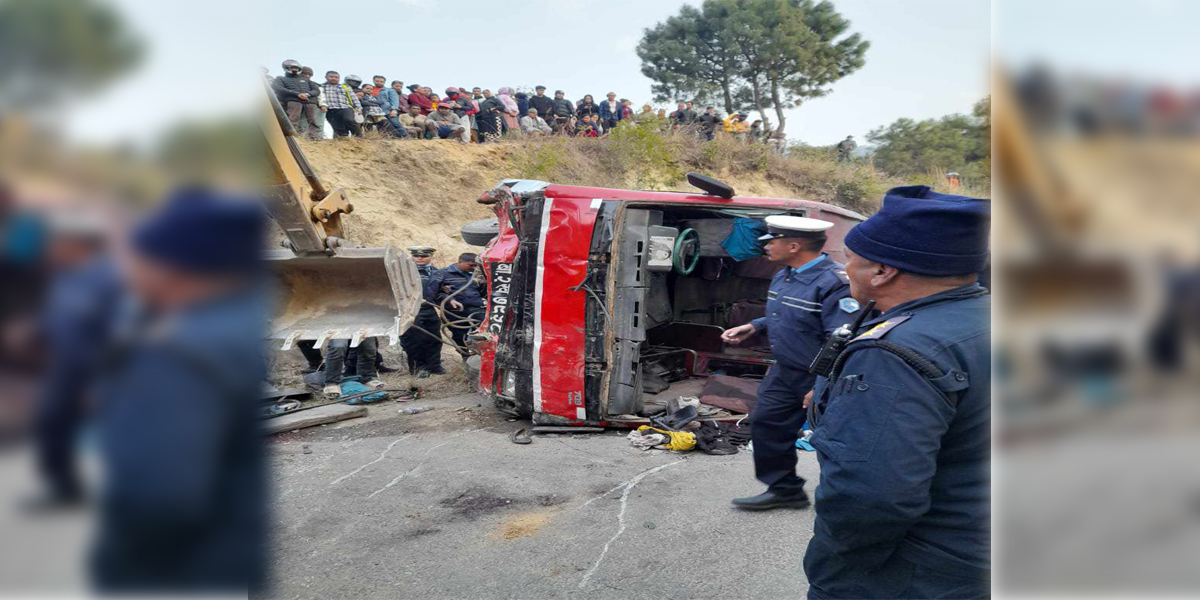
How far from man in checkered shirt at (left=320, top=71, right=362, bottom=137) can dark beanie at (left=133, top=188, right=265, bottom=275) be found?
13.5 metres

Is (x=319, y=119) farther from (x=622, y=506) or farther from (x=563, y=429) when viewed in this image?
(x=622, y=506)

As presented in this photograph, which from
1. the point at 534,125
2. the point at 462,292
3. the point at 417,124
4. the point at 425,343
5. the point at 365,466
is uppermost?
the point at 534,125

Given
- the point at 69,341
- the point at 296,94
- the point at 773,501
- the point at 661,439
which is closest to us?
the point at 69,341

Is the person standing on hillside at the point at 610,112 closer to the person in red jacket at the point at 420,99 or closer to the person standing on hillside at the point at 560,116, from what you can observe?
the person standing on hillside at the point at 560,116

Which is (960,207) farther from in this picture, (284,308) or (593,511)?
(284,308)

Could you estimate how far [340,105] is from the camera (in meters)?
13.2

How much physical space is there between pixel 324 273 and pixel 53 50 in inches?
269

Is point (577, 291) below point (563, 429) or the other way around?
the other way around

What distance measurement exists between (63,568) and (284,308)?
6.85m

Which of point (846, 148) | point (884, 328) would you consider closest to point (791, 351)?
point (884, 328)

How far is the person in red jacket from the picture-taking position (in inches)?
593

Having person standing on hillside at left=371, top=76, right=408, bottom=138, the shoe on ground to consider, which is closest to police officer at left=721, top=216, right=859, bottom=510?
the shoe on ground

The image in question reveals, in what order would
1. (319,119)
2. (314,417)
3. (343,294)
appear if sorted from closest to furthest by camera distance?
(314,417) < (343,294) < (319,119)

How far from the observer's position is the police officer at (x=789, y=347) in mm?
3512
